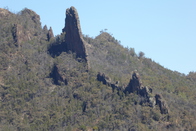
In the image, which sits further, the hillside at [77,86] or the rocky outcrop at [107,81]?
the rocky outcrop at [107,81]

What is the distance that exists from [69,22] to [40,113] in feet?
100

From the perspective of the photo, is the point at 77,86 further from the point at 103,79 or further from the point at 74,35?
the point at 74,35

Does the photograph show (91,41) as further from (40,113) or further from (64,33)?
(40,113)

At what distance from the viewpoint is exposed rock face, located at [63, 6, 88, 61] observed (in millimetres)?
119125

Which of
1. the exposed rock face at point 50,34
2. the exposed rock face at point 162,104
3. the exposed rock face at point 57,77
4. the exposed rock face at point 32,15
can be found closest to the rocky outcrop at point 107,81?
the exposed rock face at point 57,77

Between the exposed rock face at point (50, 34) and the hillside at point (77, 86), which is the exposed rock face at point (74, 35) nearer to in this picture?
the hillside at point (77, 86)

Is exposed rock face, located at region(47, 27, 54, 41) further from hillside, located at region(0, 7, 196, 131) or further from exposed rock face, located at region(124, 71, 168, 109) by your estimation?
exposed rock face, located at region(124, 71, 168, 109)

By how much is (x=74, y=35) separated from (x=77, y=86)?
15210 millimetres

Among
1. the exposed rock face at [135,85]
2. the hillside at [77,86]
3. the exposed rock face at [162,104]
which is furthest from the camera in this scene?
the exposed rock face at [135,85]

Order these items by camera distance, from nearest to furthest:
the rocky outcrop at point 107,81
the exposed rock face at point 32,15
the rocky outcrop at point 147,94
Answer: the rocky outcrop at point 147,94
the rocky outcrop at point 107,81
the exposed rock face at point 32,15

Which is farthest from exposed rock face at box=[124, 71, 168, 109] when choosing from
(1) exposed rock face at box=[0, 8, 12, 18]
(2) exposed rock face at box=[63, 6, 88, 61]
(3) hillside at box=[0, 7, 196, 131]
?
(1) exposed rock face at box=[0, 8, 12, 18]

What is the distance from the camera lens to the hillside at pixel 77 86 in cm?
9656

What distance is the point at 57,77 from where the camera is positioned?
113 meters

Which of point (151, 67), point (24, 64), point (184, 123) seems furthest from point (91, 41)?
point (184, 123)
